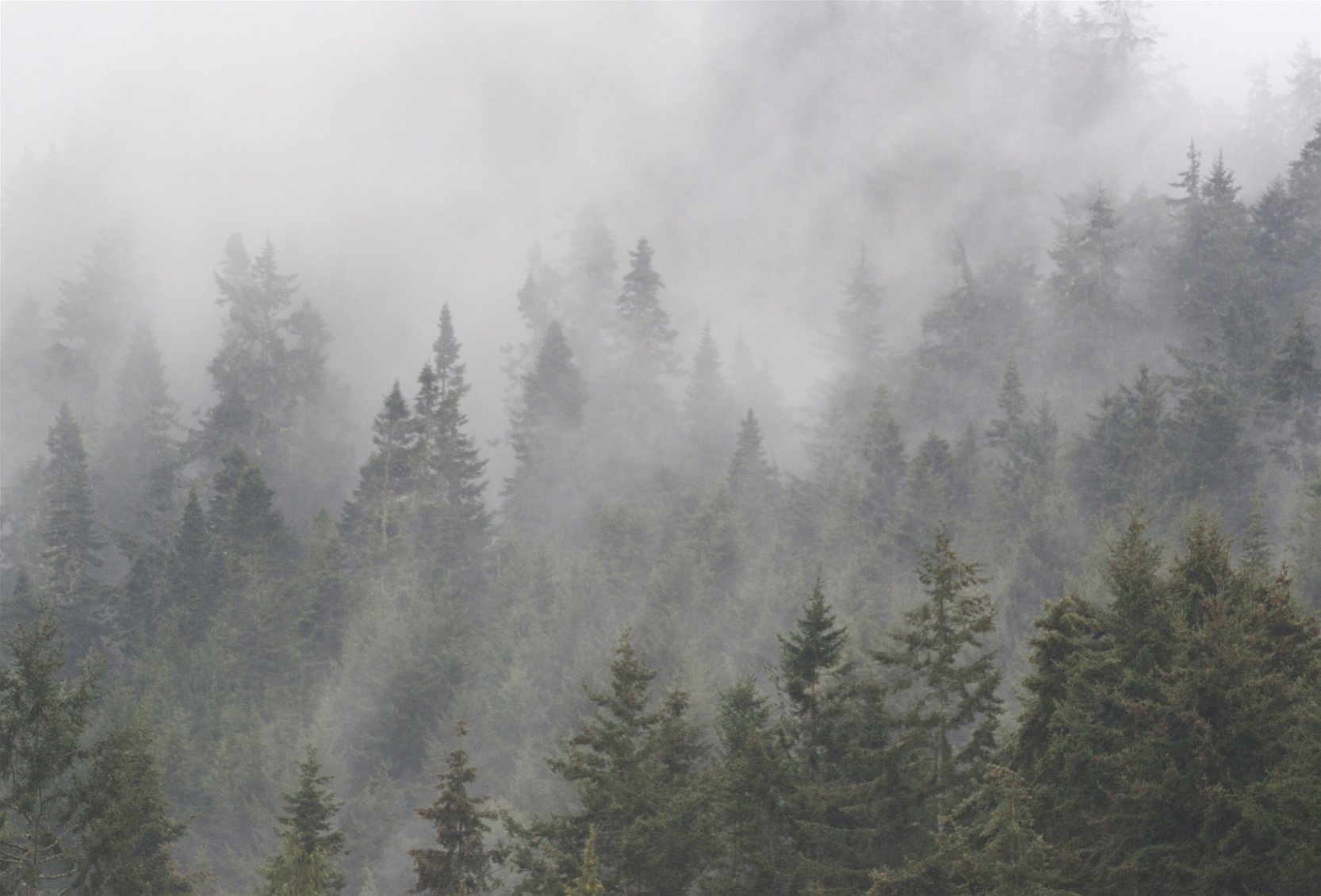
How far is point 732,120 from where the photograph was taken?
141m

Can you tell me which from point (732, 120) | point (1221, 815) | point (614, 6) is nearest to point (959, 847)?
point (1221, 815)

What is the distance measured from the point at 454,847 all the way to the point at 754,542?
40.2 meters

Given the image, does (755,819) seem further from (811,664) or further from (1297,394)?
(1297,394)

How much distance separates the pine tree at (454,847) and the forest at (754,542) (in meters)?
0.10

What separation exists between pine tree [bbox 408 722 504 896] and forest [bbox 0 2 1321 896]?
10 centimetres

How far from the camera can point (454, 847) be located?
25375mm

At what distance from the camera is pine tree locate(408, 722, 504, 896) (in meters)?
24.9

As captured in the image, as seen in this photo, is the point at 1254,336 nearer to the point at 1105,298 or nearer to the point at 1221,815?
the point at 1105,298

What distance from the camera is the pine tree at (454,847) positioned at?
24875 millimetres

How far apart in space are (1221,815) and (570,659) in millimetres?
43103

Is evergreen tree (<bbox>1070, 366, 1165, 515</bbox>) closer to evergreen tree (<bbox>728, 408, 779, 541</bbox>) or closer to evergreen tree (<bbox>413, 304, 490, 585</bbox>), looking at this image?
evergreen tree (<bbox>728, 408, 779, 541</bbox>)

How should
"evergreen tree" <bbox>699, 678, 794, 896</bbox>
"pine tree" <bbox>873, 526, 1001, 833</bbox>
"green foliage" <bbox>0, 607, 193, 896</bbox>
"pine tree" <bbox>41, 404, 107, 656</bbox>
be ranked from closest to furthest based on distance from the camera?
"pine tree" <bbox>873, 526, 1001, 833</bbox>, "evergreen tree" <bbox>699, 678, 794, 896</bbox>, "green foliage" <bbox>0, 607, 193, 896</bbox>, "pine tree" <bbox>41, 404, 107, 656</bbox>

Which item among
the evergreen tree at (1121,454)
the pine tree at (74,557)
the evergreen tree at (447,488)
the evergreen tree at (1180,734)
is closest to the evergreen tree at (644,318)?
the evergreen tree at (447,488)

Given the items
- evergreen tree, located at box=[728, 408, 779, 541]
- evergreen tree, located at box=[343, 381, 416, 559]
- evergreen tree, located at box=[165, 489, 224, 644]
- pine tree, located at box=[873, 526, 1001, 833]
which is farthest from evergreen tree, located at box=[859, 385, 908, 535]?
pine tree, located at box=[873, 526, 1001, 833]
